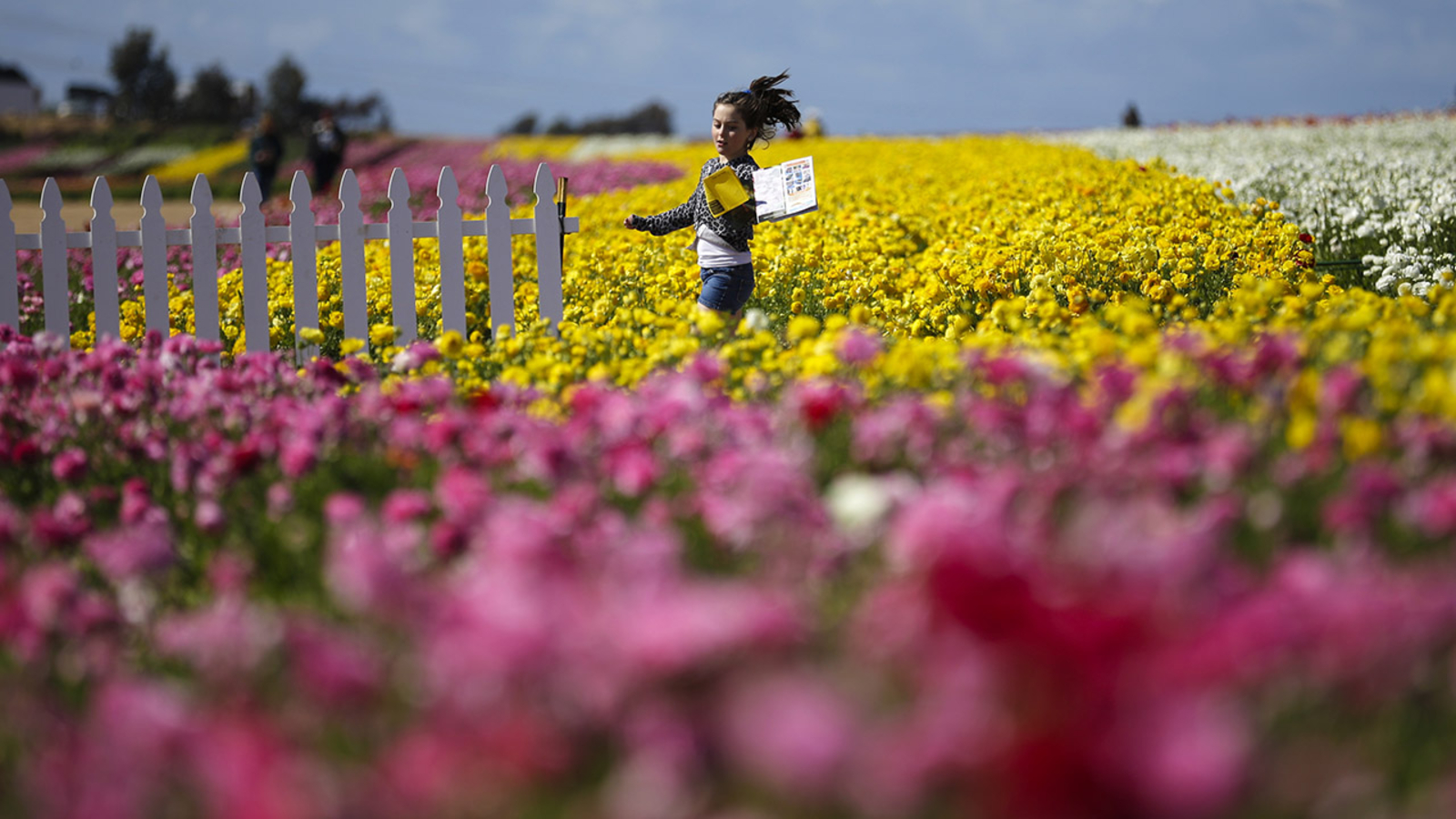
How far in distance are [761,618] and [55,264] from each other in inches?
237

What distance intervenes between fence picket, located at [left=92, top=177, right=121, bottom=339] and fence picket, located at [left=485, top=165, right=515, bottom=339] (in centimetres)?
193

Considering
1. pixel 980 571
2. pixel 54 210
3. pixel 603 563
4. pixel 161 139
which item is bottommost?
pixel 603 563

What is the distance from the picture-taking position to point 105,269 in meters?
6.20

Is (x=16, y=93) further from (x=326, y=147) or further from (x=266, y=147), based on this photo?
(x=266, y=147)

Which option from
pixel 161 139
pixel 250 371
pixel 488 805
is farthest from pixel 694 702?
pixel 161 139

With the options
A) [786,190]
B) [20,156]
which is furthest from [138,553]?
[20,156]

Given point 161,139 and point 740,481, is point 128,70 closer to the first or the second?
point 161,139

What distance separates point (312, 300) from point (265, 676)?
4.72 m

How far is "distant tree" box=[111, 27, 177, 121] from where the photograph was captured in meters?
73.3

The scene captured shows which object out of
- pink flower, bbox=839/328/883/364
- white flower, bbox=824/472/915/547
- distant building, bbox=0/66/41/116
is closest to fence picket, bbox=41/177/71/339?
pink flower, bbox=839/328/883/364

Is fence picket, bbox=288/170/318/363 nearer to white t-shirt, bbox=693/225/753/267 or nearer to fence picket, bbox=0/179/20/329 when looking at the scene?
fence picket, bbox=0/179/20/329

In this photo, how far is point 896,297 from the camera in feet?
22.5

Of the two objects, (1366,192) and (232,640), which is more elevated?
(1366,192)

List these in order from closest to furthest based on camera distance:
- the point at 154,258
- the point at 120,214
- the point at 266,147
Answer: the point at 154,258 → the point at 266,147 → the point at 120,214
